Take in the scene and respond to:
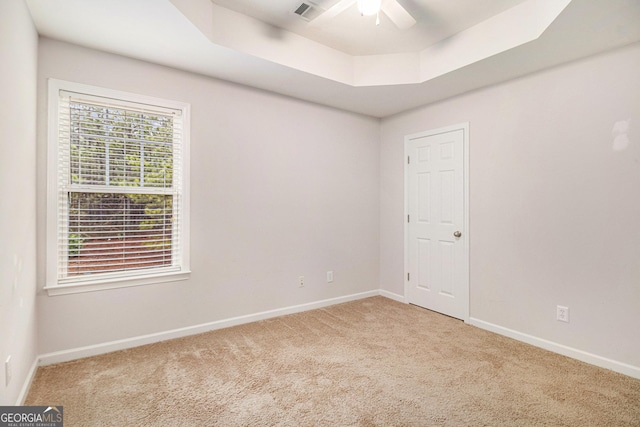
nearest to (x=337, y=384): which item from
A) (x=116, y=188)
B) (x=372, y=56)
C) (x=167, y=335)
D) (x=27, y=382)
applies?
(x=167, y=335)

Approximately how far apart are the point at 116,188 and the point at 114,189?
2 cm

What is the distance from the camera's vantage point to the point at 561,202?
268 cm

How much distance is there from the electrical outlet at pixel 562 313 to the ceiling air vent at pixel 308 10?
3.00 metres

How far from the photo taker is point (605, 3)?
189 centimetres

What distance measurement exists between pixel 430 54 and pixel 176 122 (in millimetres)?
2446

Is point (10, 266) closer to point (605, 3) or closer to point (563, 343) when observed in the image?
point (605, 3)

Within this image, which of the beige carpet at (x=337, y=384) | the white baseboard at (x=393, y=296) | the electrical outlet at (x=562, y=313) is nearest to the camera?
the beige carpet at (x=337, y=384)

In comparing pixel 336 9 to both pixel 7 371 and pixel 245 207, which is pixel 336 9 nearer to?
pixel 245 207

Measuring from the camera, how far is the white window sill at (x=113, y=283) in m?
2.42

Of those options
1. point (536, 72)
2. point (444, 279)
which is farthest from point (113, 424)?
point (536, 72)

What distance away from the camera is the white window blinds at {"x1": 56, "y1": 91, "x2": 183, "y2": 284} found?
248 centimetres

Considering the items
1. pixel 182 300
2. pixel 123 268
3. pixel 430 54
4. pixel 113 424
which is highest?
pixel 430 54

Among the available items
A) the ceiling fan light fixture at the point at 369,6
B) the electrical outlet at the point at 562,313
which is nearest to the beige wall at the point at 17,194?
the ceiling fan light fixture at the point at 369,6

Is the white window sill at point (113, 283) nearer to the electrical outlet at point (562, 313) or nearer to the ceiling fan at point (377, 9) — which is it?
the ceiling fan at point (377, 9)
